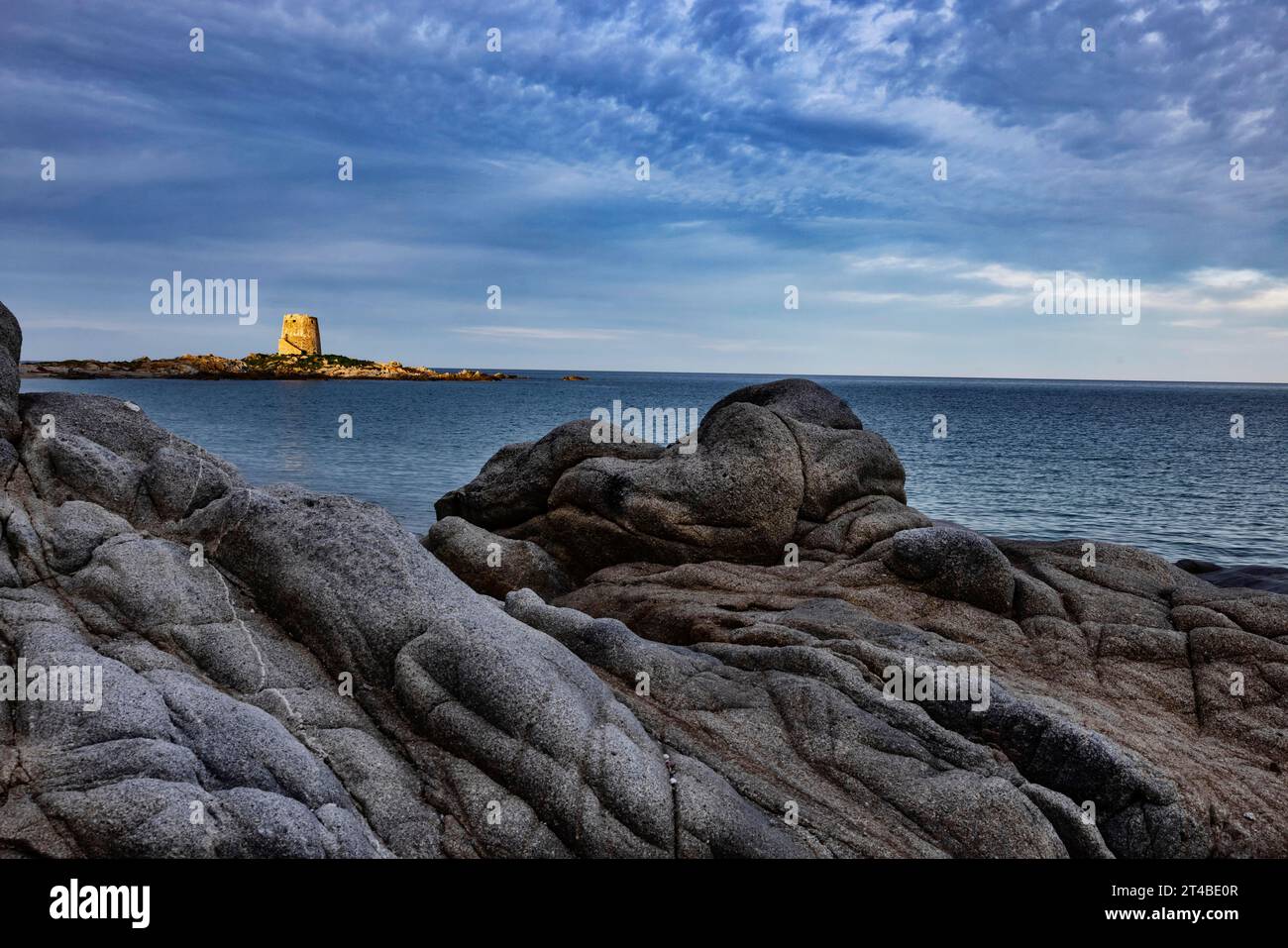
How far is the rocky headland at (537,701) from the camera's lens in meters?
10.0

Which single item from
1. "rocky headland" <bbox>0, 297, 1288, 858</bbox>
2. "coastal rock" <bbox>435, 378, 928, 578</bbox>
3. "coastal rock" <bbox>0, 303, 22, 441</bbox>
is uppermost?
"coastal rock" <bbox>0, 303, 22, 441</bbox>

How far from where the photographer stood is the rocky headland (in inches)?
394

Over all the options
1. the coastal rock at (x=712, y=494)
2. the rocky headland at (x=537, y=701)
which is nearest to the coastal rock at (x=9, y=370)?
the rocky headland at (x=537, y=701)

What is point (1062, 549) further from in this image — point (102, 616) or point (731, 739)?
point (102, 616)

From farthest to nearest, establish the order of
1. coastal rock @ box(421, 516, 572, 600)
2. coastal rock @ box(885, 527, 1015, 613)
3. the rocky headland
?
coastal rock @ box(421, 516, 572, 600)
coastal rock @ box(885, 527, 1015, 613)
the rocky headland

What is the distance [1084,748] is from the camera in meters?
13.2

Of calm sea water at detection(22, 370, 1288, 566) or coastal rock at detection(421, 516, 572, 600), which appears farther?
calm sea water at detection(22, 370, 1288, 566)

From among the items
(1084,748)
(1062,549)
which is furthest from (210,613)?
(1062,549)

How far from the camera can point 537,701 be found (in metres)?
11.7

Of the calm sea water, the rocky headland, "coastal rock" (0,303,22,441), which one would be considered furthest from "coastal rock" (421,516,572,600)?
the calm sea water

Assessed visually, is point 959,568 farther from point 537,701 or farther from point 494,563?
point 494,563

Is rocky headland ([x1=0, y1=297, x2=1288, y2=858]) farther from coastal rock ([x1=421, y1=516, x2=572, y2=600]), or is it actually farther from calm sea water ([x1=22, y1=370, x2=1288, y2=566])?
calm sea water ([x1=22, y1=370, x2=1288, y2=566])

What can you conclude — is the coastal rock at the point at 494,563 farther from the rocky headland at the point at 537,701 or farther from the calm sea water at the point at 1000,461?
the calm sea water at the point at 1000,461

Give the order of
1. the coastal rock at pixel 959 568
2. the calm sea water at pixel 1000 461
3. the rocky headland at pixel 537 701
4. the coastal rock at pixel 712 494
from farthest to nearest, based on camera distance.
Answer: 1. the calm sea water at pixel 1000 461
2. the coastal rock at pixel 712 494
3. the coastal rock at pixel 959 568
4. the rocky headland at pixel 537 701
